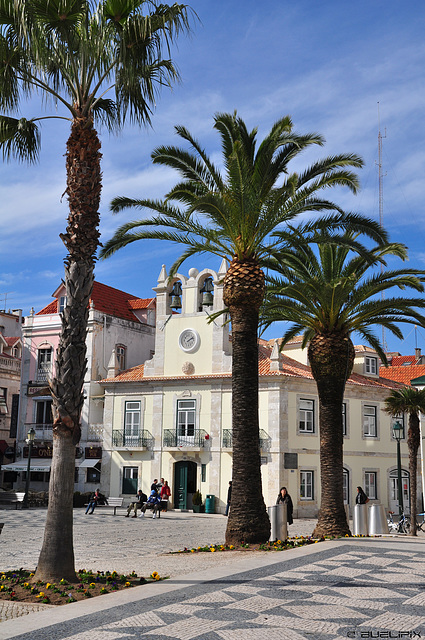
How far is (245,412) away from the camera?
16.3 m

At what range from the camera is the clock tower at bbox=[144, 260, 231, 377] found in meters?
38.0

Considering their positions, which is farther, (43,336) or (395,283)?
(43,336)

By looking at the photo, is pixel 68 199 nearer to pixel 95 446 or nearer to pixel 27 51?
pixel 27 51

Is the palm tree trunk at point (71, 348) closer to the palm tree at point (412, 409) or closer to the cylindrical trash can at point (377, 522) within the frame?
the cylindrical trash can at point (377, 522)

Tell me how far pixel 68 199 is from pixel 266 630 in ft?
24.3

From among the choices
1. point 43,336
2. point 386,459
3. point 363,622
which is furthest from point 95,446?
point 363,622

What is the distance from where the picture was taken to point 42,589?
10180mm

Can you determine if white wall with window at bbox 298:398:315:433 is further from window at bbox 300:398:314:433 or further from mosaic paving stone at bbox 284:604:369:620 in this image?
mosaic paving stone at bbox 284:604:369:620

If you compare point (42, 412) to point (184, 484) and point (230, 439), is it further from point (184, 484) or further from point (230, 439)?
point (230, 439)

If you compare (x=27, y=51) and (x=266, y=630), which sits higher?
(x=27, y=51)

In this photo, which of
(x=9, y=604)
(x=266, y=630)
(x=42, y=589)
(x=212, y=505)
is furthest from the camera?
(x=212, y=505)

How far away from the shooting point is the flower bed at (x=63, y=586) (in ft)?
31.9

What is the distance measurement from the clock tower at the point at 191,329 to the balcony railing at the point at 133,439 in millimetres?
3386

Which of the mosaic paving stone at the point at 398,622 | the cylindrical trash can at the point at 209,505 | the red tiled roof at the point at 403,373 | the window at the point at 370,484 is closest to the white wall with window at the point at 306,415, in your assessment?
the window at the point at 370,484
